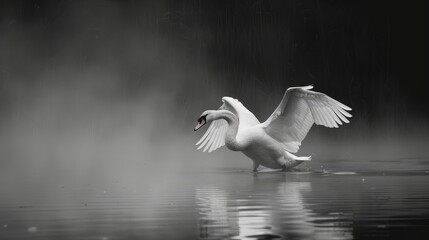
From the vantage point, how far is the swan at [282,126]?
2098 cm

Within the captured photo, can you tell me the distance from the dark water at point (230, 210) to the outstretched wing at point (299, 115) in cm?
232

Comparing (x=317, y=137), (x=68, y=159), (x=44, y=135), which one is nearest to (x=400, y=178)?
(x=68, y=159)

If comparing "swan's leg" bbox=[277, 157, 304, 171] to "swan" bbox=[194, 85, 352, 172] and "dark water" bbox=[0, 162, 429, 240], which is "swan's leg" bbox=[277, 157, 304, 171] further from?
"dark water" bbox=[0, 162, 429, 240]

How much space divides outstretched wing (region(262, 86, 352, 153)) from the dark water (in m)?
2.32

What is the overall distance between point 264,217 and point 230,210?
42.8 inches

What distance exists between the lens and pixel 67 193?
54.7 feet

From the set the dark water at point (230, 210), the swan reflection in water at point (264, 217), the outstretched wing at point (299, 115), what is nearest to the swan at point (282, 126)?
the outstretched wing at point (299, 115)

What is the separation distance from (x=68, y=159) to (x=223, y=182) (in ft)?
38.8

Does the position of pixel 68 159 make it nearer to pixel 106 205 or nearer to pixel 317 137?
pixel 106 205

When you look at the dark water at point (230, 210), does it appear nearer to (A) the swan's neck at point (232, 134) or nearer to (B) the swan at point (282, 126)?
(A) the swan's neck at point (232, 134)

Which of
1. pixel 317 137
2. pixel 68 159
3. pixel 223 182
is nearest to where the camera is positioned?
pixel 223 182

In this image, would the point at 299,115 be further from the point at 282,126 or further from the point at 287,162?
the point at 287,162

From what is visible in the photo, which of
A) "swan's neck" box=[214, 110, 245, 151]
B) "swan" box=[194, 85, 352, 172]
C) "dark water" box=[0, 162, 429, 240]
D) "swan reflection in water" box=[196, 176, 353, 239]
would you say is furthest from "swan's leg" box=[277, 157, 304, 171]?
"swan reflection in water" box=[196, 176, 353, 239]

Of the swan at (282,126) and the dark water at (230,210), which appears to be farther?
the swan at (282,126)
